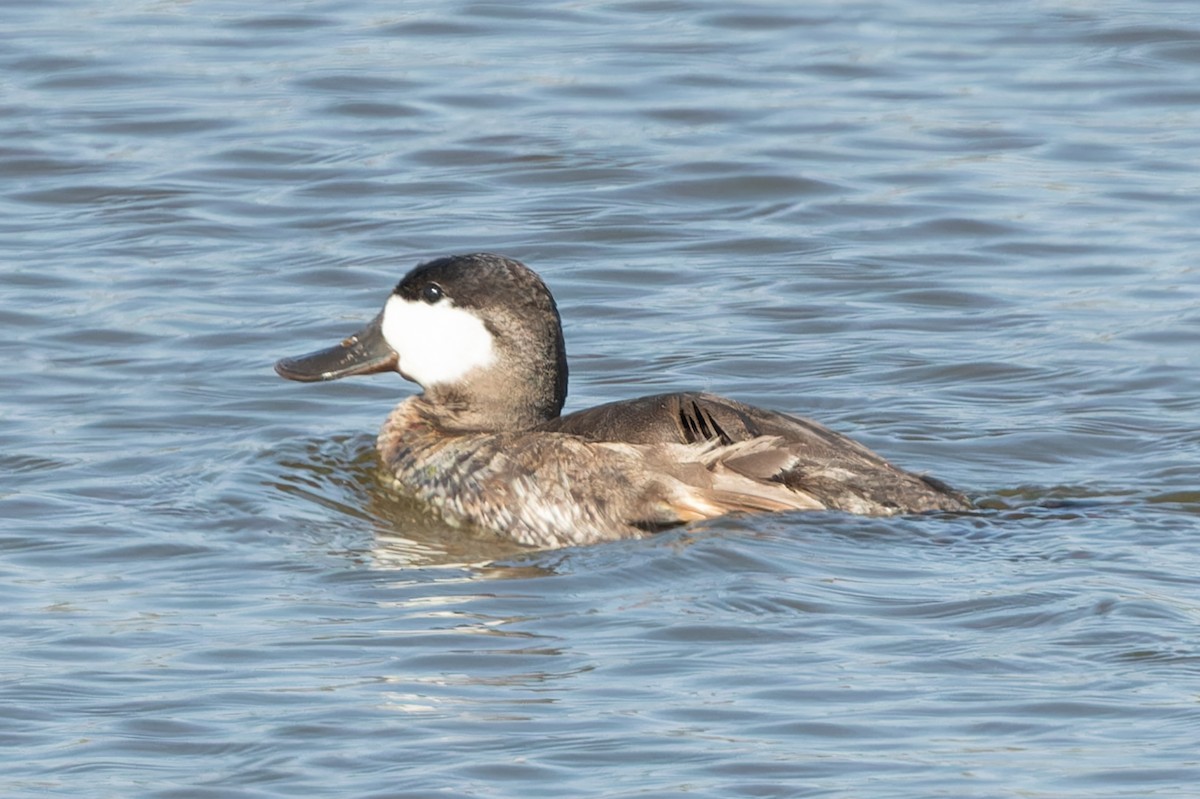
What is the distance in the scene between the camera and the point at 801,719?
582 cm

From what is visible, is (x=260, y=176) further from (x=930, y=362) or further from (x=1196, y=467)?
(x=1196, y=467)

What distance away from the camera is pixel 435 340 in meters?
8.35

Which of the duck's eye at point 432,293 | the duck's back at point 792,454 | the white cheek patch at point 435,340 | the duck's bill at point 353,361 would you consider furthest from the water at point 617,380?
the duck's eye at point 432,293

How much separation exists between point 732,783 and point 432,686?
3.44 ft

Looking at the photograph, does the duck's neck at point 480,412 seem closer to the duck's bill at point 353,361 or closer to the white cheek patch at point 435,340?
the white cheek patch at point 435,340

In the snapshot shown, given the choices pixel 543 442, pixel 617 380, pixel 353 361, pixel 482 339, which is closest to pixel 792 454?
pixel 543 442

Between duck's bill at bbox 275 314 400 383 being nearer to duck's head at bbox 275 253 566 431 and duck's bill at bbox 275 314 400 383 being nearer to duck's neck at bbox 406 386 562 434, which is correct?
duck's head at bbox 275 253 566 431

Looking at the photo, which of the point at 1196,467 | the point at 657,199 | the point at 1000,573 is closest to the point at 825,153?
the point at 657,199

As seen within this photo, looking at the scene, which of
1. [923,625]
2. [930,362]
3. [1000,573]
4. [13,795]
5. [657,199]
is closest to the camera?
[13,795]

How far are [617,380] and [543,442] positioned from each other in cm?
170

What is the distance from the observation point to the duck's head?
8.14 m

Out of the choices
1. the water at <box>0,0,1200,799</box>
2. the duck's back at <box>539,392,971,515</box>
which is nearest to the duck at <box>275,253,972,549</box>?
the duck's back at <box>539,392,971,515</box>

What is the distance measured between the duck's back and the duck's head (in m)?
0.70

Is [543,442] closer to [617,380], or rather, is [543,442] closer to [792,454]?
[792,454]
